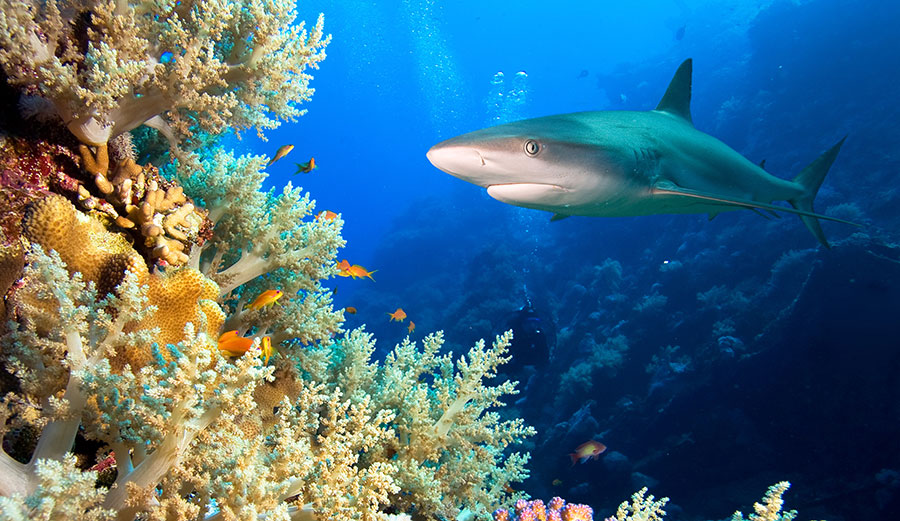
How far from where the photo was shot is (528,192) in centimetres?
251

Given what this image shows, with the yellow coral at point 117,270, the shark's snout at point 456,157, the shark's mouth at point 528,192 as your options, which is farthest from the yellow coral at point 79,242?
the shark's mouth at point 528,192

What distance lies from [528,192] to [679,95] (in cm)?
302

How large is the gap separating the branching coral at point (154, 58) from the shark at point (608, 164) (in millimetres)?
1668

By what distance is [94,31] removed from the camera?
96.1 inches

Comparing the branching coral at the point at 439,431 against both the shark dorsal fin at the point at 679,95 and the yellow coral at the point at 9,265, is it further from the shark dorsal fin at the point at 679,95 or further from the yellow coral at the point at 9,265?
the shark dorsal fin at the point at 679,95

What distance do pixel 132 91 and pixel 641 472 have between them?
11055mm

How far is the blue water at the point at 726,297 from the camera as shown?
25.5 feet

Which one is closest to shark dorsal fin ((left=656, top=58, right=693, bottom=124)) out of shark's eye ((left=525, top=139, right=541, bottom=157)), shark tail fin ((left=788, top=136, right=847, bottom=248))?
shark tail fin ((left=788, top=136, right=847, bottom=248))

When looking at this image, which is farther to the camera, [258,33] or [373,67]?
[373,67]

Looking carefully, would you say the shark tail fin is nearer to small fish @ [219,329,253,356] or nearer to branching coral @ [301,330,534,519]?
branching coral @ [301,330,534,519]

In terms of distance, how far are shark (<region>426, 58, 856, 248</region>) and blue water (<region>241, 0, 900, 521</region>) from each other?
21.0 feet

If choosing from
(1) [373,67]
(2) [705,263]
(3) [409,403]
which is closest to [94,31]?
(3) [409,403]

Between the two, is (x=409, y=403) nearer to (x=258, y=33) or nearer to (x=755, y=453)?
(x=258, y=33)

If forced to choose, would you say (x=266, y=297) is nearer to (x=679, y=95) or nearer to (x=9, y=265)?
(x=9, y=265)
